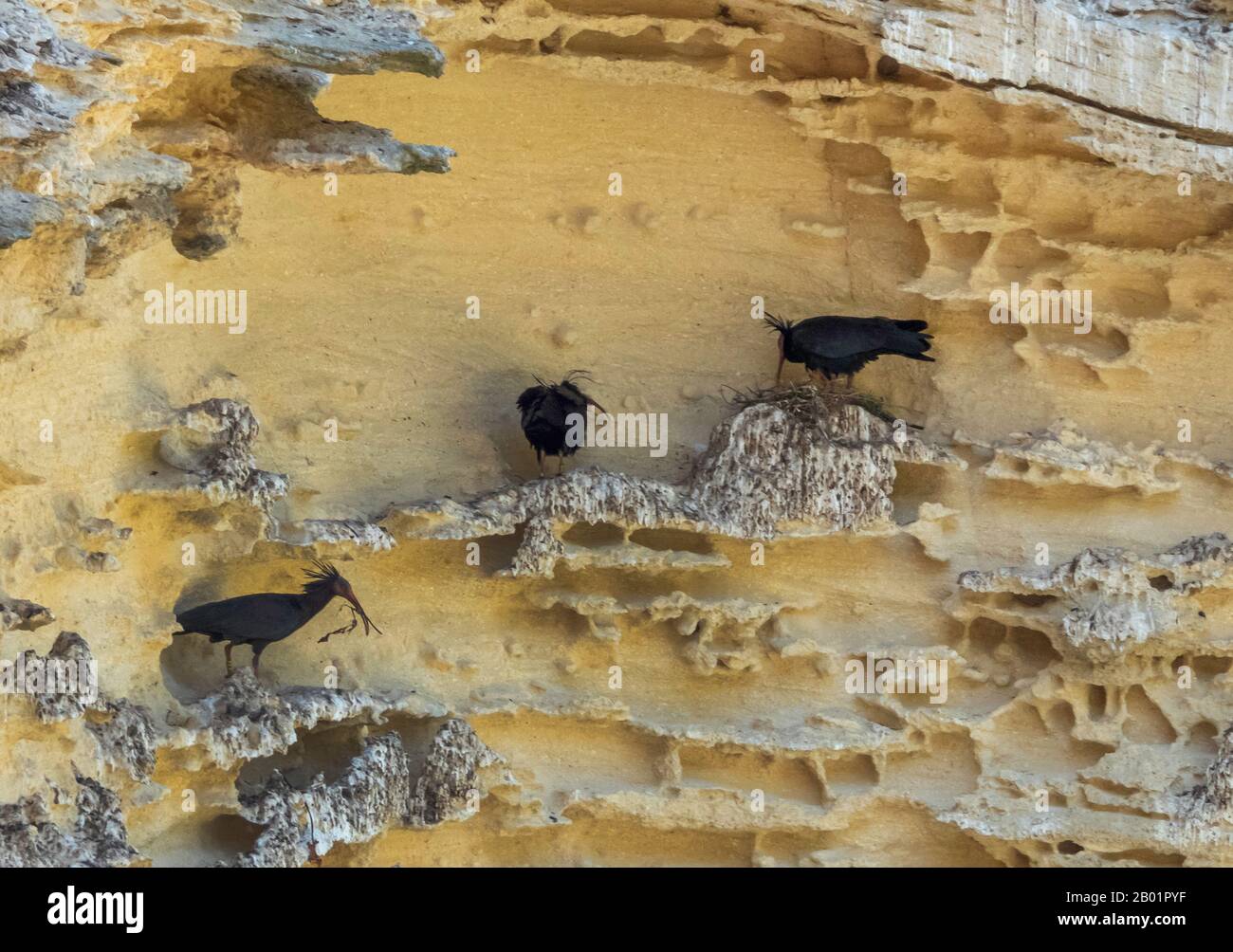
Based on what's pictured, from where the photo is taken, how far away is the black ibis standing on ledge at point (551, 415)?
7965 millimetres

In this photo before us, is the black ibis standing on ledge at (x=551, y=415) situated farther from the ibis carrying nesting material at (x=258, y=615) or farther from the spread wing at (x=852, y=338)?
the ibis carrying nesting material at (x=258, y=615)

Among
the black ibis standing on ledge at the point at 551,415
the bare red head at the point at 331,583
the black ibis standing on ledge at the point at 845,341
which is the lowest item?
the bare red head at the point at 331,583

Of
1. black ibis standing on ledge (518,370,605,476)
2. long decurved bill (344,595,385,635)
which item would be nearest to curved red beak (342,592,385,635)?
long decurved bill (344,595,385,635)

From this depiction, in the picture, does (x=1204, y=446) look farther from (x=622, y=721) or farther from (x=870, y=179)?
(x=622, y=721)

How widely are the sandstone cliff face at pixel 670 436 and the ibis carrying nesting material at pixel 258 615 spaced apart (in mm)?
151

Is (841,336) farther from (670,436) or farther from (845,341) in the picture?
(670,436)

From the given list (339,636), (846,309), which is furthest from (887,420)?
(339,636)

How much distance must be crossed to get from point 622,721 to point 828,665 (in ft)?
2.66

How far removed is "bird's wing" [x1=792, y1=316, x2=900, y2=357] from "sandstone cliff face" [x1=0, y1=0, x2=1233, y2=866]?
21cm

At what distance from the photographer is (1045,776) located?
26.3 ft

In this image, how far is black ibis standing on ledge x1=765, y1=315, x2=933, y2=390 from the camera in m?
8.19

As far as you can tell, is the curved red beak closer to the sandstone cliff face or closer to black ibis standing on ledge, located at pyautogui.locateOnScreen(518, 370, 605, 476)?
the sandstone cliff face

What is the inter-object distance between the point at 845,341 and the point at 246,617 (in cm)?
249

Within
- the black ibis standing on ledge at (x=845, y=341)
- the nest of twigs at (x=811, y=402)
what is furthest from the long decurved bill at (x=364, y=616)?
the black ibis standing on ledge at (x=845, y=341)
